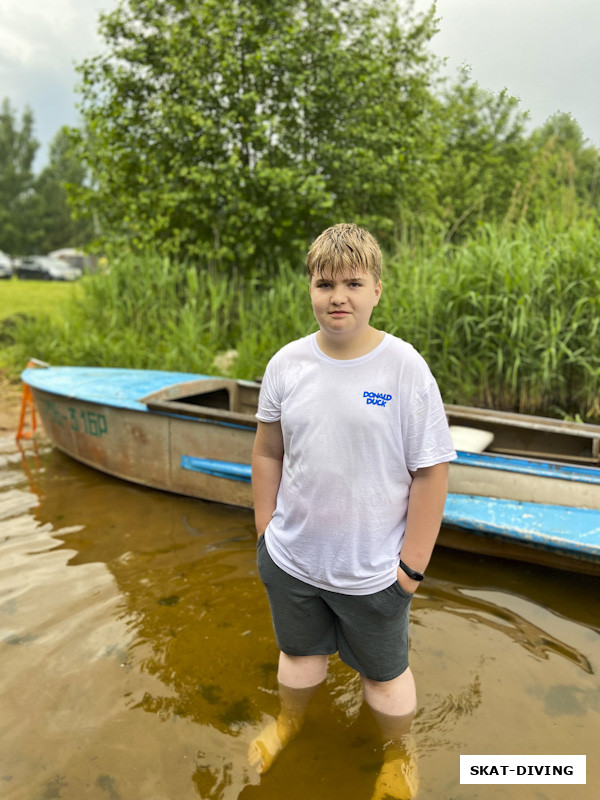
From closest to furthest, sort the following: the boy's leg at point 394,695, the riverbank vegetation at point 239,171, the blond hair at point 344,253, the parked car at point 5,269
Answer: the blond hair at point 344,253 → the boy's leg at point 394,695 → the riverbank vegetation at point 239,171 → the parked car at point 5,269

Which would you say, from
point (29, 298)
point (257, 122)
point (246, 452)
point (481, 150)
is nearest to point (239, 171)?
point (257, 122)

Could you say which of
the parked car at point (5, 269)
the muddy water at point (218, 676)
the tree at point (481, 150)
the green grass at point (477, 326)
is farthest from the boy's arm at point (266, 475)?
the parked car at point (5, 269)

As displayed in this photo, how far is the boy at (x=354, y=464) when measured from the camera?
1641mm

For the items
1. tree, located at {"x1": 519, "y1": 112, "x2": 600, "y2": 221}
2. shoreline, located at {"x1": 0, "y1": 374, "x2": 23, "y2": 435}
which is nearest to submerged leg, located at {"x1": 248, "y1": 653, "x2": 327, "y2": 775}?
shoreline, located at {"x1": 0, "y1": 374, "x2": 23, "y2": 435}

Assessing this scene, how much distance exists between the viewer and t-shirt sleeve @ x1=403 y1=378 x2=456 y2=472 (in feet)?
5.38

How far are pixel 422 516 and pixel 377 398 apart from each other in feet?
1.11

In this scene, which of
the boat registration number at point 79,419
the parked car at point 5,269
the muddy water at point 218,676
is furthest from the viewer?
the parked car at point 5,269

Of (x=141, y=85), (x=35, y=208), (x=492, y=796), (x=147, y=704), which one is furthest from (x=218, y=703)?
(x=35, y=208)

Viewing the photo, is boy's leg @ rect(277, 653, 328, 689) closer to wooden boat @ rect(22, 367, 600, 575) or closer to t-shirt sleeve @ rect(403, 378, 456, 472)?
t-shirt sleeve @ rect(403, 378, 456, 472)

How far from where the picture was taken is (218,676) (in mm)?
2662

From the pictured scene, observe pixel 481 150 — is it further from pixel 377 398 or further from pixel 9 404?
pixel 377 398

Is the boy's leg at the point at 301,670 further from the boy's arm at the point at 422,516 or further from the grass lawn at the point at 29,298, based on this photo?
the grass lawn at the point at 29,298

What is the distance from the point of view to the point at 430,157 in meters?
8.16

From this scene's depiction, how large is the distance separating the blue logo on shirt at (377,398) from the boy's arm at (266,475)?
0.36 metres
